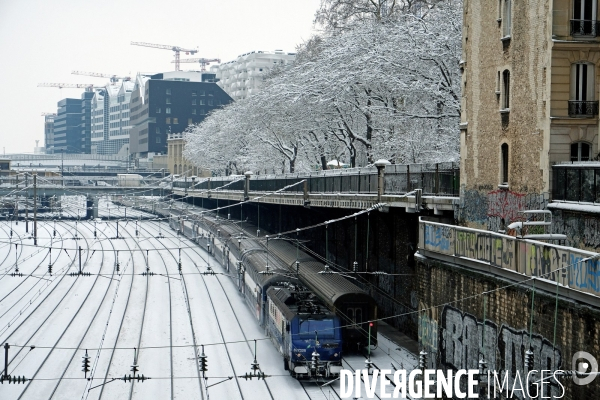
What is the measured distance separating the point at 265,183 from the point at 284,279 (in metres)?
23.3

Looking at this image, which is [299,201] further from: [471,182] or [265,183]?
[471,182]

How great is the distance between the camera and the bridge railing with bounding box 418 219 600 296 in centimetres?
1853

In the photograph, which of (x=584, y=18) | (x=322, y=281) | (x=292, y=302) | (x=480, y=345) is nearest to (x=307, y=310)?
(x=292, y=302)

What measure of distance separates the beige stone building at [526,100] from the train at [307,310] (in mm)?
6212

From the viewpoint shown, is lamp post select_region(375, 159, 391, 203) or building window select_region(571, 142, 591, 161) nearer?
building window select_region(571, 142, 591, 161)

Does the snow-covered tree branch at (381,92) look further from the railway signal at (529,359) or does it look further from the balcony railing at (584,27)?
the railway signal at (529,359)

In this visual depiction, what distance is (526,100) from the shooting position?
25938 mm

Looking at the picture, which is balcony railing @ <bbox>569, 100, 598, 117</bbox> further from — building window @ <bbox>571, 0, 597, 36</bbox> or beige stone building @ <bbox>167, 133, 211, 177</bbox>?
beige stone building @ <bbox>167, 133, 211, 177</bbox>

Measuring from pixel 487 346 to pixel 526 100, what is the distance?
7.84 metres

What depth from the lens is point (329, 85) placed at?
163 feet

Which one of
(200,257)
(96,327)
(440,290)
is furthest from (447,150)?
(200,257)

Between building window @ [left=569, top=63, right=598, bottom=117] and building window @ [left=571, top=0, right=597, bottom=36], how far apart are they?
0.99 meters

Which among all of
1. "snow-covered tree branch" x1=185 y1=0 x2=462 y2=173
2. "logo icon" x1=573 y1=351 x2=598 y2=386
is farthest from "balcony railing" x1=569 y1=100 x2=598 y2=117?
"snow-covered tree branch" x1=185 y1=0 x2=462 y2=173

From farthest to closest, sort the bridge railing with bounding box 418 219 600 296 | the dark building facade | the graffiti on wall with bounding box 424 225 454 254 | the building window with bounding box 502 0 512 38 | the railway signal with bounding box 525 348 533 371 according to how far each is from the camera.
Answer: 1. the dark building facade
2. the building window with bounding box 502 0 512 38
3. the graffiti on wall with bounding box 424 225 454 254
4. the railway signal with bounding box 525 348 533 371
5. the bridge railing with bounding box 418 219 600 296
